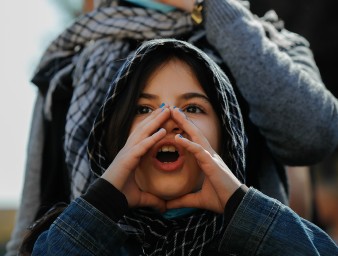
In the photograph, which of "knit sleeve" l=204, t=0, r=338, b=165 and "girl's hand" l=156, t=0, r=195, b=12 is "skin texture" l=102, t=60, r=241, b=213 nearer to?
"knit sleeve" l=204, t=0, r=338, b=165

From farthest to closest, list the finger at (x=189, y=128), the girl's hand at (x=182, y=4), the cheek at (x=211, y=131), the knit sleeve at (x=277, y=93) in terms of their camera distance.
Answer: the girl's hand at (x=182, y=4) → the knit sleeve at (x=277, y=93) → the cheek at (x=211, y=131) → the finger at (x=189, y=128)

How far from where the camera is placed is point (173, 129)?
184cm

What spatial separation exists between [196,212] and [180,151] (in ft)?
0.61

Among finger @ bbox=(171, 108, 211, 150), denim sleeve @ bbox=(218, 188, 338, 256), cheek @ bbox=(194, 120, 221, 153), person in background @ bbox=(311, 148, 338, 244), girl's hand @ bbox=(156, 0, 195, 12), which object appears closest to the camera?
denim sleeve @ bbox=(218, 188, 338, 256)

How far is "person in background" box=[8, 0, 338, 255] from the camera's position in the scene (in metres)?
2.21

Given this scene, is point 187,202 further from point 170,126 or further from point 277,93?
point 277,93

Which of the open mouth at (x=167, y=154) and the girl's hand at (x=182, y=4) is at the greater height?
the girl's hand at (x=182, y=4)

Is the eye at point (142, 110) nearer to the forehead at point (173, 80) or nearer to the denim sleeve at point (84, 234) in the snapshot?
the forehead at point (173, 80)

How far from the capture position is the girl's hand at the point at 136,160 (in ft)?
5.77

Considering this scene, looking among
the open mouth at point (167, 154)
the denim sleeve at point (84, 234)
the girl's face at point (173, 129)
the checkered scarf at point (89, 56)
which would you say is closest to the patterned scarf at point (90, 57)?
the checkered scarf at point (89, 56)

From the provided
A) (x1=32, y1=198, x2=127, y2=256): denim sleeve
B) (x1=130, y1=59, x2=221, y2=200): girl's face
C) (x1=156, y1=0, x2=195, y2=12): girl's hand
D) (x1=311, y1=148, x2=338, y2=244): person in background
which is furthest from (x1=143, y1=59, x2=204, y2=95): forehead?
(x1=311, y1=148, x2=338, y2=244): person in background

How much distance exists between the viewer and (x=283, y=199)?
7.66 feet

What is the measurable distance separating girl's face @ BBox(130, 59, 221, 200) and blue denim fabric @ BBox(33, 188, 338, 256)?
0.18 metres

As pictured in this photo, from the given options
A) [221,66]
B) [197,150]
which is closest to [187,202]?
[197,150]
